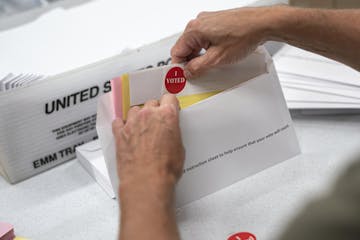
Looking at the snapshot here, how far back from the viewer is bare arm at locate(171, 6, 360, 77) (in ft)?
2.95

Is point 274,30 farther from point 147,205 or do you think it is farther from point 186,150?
point 147,205

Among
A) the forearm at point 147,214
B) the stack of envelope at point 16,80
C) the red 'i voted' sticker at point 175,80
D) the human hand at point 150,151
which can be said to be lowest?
the forearm at point 147,214

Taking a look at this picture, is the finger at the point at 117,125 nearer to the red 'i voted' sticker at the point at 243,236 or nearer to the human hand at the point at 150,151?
the human hand at the point at 150,151

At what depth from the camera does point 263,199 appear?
88 centimetres

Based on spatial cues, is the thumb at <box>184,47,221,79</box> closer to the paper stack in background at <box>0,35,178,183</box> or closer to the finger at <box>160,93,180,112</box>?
the finger at <box>160,93,180,112</box>

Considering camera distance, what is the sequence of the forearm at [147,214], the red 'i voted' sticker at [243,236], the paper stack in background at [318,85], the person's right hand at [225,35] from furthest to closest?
1. the paper stack in background at [318,85]
2. the person's right hand at [225,35]
3. the red 'i voted' sticker at [243,236]
4. the forearm at [147,214]

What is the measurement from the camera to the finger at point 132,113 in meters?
0.79

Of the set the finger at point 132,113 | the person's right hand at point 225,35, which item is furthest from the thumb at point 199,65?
the finger at point 132,113

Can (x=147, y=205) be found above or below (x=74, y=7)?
below

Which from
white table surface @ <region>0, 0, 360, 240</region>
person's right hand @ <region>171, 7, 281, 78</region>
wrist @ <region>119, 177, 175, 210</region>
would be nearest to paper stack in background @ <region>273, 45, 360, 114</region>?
white table surface @ <region>0, 0, 360, 240</region>

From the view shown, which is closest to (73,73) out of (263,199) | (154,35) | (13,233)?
(154,35)

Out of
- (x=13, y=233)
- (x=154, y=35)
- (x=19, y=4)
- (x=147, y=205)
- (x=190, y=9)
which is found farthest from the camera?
(x=19, y=4)

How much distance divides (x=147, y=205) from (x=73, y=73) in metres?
0.41

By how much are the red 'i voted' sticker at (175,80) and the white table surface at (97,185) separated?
0.21 metres
